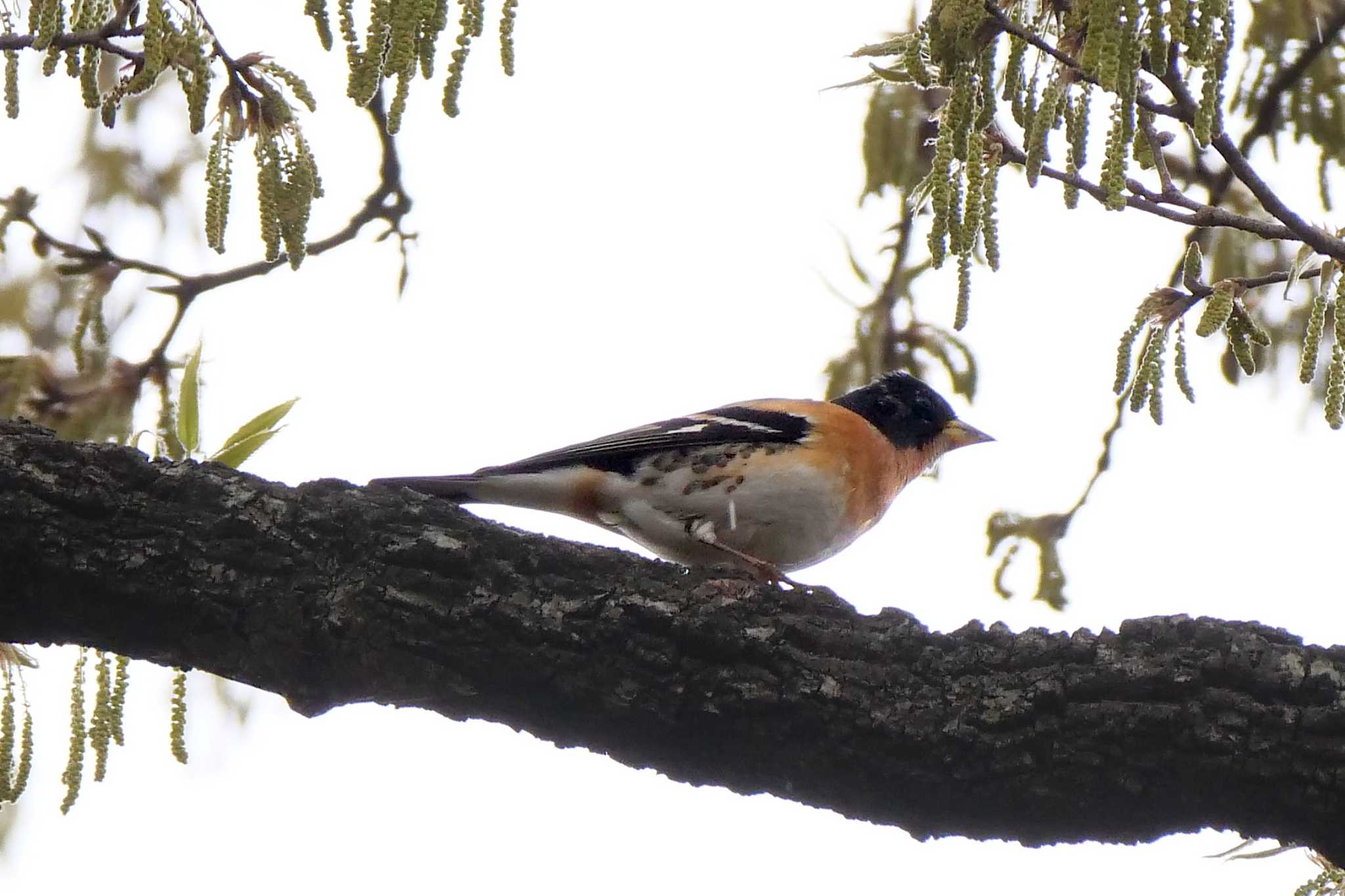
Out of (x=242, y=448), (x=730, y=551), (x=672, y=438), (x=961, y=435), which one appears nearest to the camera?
(x=242, y=448)

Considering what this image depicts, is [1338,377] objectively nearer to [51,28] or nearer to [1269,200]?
[1269,200]

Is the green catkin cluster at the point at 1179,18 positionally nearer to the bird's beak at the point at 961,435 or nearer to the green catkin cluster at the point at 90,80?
the green catkin cluster at the point at 90,80

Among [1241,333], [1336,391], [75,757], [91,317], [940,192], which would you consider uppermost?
[91,317]

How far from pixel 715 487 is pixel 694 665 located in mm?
1565

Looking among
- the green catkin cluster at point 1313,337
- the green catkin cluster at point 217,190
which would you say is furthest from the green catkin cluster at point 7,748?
the green catkin cluster at point 1313,337

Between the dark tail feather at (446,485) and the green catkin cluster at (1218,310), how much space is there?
2.26 meters

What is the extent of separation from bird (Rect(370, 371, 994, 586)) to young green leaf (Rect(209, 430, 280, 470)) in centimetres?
74

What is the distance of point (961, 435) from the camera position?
19.9 feet

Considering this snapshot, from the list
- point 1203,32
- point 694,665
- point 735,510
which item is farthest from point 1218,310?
Result: point 735,510

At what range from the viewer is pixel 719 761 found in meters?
3.25

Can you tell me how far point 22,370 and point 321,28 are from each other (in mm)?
2162

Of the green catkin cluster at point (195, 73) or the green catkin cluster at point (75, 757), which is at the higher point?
the green catkin cluster at point (195, 73)

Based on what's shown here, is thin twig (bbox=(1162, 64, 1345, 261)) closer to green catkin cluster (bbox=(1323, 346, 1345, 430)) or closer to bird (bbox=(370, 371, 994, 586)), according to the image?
green catkin cluster (bbox=(1323, 346, 1345, 430))

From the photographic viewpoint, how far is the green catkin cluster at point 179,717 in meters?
3.34
